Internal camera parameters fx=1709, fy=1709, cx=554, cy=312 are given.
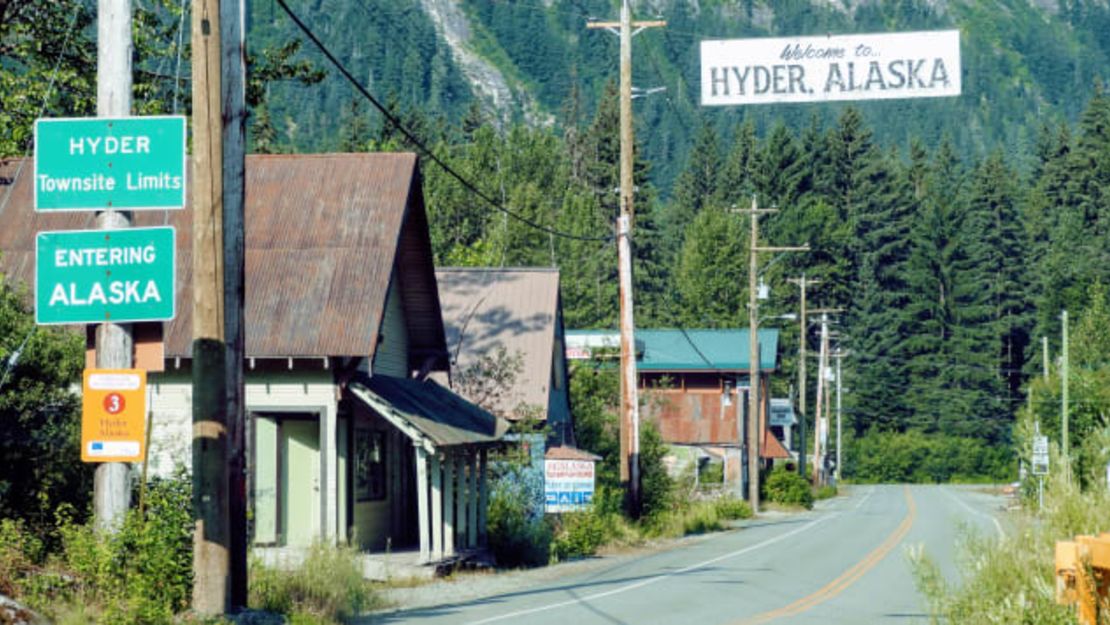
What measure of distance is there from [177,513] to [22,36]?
16.5 metres

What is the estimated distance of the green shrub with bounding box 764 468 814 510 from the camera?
64.6m

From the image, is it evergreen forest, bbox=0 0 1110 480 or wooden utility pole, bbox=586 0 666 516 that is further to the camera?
evergreen forest, bbox=0 0 1110 480

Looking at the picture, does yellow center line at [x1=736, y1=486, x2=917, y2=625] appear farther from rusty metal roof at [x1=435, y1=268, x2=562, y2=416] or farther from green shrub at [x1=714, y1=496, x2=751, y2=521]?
green shrub at [x1=714, y1=496, x2=751, y2=521]

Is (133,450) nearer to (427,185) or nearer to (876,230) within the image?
(427,185)

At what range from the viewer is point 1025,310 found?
413 ft

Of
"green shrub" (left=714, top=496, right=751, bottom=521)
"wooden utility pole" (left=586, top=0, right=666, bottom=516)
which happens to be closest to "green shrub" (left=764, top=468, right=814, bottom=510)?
"green shrub" (left=714, top=496, right=751, bottom=521)

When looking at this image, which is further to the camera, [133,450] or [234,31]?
[234,31]

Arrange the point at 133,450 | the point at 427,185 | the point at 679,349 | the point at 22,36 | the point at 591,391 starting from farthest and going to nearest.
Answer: the point at 427,185
the point at 679,349
the point at 591,391
the point at 22,36
the point at 133,450

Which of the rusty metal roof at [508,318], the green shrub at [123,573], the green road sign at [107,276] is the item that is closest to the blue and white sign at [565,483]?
the rusty metal roof at [508,318]

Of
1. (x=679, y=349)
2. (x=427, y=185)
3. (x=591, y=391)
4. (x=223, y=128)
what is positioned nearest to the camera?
(x=223, y=128)

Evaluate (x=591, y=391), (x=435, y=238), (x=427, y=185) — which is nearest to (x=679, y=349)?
(x=435, y=238)

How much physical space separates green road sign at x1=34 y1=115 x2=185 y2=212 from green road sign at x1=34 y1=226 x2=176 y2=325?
31 centimetres

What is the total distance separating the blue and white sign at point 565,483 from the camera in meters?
31.8

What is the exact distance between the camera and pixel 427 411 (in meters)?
27.6
